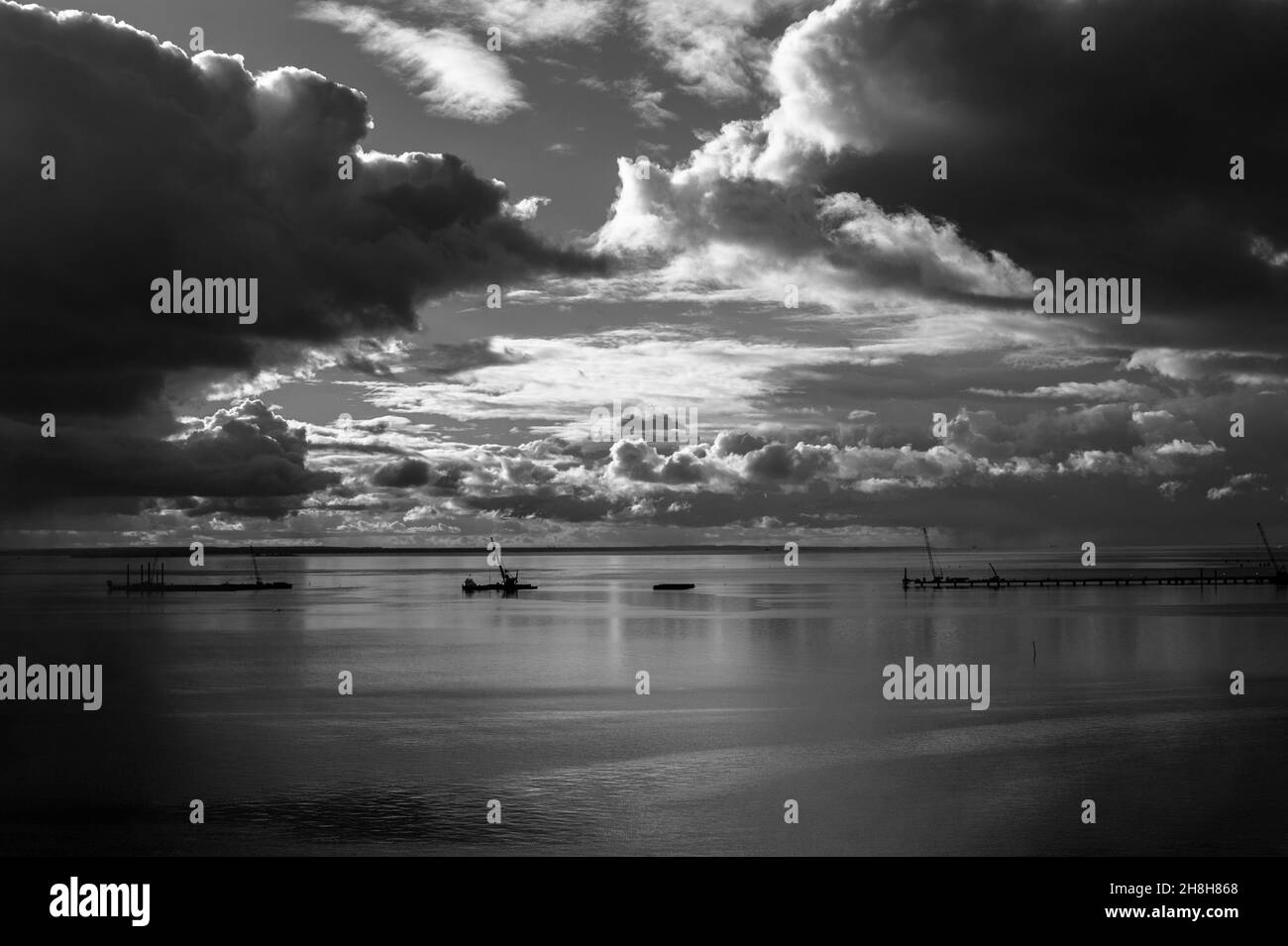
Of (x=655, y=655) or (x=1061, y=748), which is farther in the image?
(x=655, y=655)

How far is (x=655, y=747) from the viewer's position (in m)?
53.1

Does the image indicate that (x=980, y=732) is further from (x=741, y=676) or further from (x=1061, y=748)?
(x=741, y=676)

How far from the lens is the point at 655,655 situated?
93250 mm

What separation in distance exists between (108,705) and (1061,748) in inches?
2188

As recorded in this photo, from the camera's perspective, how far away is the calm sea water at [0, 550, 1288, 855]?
38.7 metres

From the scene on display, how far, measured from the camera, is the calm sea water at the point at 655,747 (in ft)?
127
